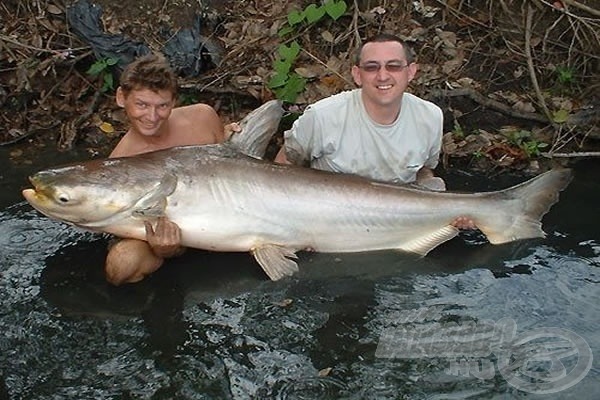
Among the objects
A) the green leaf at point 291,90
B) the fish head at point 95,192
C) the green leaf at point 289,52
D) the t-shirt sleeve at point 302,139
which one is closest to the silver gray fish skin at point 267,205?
the fish head at point 95,192

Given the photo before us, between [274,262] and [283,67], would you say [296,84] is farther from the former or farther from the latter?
[274,262]

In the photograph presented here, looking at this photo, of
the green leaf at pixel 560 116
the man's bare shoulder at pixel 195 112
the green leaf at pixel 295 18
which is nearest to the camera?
the man's bare shoulder at pixel 195 112

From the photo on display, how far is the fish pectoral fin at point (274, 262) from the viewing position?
12.4 ft

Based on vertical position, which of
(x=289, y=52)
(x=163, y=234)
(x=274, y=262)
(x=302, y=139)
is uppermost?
(x=289, y=52)

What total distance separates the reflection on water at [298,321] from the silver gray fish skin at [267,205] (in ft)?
0.59

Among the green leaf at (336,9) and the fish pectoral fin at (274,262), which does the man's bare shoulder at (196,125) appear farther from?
the green leaf at (336,9)

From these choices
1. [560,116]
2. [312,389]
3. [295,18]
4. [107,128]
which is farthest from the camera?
[295,18]

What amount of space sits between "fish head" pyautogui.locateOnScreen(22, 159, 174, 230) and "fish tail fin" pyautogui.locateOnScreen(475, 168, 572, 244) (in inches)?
67.0

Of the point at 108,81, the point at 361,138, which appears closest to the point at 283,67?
the point at 108,81

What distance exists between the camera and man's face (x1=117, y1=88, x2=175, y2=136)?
3.83 m

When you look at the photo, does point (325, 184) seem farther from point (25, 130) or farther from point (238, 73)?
point (25, 130)

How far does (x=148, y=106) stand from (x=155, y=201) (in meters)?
0.54

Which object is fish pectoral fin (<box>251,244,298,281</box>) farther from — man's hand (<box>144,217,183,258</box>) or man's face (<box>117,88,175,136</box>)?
man's face (<box>117,88,175,136</box>)

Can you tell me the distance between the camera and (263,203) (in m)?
3.77
